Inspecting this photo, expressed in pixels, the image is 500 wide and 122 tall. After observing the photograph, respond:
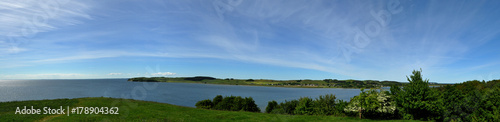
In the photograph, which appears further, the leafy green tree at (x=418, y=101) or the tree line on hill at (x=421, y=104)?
the leafy green tree at (x=418, y=101)

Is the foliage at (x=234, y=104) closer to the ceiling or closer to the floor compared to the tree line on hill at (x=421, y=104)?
closer to the floor

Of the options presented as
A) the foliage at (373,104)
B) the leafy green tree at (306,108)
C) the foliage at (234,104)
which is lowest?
the foliage at (234,104)

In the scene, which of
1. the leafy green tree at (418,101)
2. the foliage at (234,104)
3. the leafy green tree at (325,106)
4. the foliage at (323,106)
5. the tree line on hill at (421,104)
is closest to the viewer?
the tree line on hill at (421,104)

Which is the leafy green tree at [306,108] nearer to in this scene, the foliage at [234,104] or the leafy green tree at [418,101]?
the leafy green tree at [418,101]

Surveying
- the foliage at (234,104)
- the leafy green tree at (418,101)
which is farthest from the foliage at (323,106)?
the foliage at (234,104)

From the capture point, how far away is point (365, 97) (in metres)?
21.8

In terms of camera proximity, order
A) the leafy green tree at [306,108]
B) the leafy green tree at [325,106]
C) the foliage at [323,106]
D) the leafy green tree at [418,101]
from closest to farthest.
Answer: the leafy green tree at [418,101] → the foliage at [323,106] → the leafy green tree at [325,106] → the leafy green tree at [306,108]

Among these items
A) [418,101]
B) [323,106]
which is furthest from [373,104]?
[323,106]

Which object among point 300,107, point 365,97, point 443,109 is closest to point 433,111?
point 443,109

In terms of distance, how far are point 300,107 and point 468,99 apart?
17.2 metres

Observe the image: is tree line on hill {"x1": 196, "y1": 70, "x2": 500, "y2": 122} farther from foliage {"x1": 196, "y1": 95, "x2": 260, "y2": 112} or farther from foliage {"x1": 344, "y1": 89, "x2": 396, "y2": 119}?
foliage {"x1": 196, "y1": 95, "x2": 260, "y2": 112}

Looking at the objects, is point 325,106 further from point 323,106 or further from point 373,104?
point 373,104

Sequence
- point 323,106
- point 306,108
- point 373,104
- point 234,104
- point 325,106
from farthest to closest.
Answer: point 234,104, point 306,108, point 323,106, point 325,106, point 373,104

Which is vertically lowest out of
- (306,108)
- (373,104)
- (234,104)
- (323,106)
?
(234,104)
